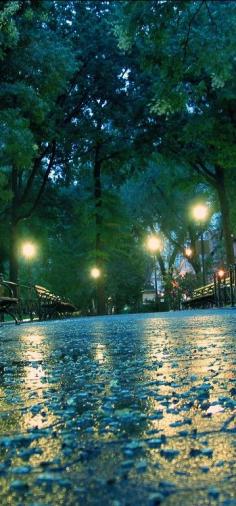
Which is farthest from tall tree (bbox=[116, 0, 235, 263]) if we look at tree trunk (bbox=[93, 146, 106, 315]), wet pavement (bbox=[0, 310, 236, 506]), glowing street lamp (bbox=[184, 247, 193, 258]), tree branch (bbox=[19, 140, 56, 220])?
glowing street lamp (bbox=[184, 247, 193, 258])

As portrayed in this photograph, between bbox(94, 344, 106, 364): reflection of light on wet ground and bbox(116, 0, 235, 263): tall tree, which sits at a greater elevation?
bbox(116, 0, 235, 263): tall tree

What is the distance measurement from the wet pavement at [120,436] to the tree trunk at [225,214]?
24.0 meters

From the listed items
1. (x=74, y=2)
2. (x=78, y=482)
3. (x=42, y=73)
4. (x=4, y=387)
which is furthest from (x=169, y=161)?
(x=78, y=482)

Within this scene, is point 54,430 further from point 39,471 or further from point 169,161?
point 169,161

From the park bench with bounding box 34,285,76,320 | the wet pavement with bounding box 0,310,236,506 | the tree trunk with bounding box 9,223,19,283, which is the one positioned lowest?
the wet pavement with bounding box 0,310,236,506

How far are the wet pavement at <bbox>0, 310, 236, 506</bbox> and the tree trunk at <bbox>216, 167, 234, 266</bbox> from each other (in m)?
24.0

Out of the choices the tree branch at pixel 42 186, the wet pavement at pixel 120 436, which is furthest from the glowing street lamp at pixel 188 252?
the wet pavement at pixel 120 436

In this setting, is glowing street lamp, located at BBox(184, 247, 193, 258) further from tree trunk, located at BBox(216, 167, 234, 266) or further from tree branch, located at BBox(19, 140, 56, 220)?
tree branch, located at BBox(19, 140, 56, 220)

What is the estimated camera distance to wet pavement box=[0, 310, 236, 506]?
1385mm

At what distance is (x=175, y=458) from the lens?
165 centimetres

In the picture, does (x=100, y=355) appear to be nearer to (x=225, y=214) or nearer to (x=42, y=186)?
(x=225, y=214)

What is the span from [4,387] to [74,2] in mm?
28965

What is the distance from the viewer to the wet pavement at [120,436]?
1.38 meters

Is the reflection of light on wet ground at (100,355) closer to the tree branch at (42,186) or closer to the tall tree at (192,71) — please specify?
the tall tree at (192,71)
